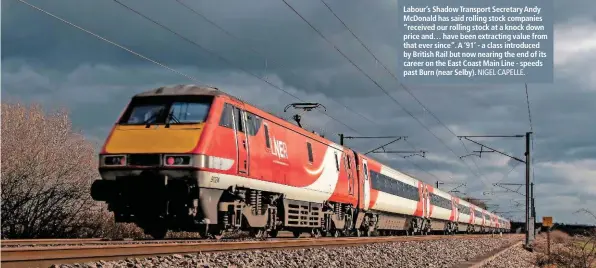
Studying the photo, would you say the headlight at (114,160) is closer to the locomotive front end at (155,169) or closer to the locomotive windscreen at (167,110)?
the locomotive front end at (155,169)

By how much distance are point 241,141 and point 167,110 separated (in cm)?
182

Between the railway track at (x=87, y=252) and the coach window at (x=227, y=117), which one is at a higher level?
the coach window at (x=227, y=117)

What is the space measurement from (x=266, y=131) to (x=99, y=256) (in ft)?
25.9

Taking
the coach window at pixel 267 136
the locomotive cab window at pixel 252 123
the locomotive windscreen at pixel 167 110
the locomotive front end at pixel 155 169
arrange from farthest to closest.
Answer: the coach window at pixel 267 136 → the locomotive cab window at pixel 252 123 → the locomotive windscreen at pixel 167 110 → the locomotive front end at pixel 155 169

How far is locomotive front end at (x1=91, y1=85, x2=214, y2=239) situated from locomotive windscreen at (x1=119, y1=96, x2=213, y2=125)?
0.07ft

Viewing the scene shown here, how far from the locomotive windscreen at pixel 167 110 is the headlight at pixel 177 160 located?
982 mm

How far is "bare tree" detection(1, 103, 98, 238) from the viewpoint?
19.3m

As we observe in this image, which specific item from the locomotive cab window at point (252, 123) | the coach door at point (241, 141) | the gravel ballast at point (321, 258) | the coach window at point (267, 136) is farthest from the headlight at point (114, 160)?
the coach window at point (267, 136)

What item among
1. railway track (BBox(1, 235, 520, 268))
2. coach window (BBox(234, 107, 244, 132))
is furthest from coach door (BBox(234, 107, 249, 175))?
railway track (BBox(1, 235, 520, 268))

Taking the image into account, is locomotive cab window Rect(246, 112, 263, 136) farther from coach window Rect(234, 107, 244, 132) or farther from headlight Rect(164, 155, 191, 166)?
headlight Rect(164, 155, 191, 166)

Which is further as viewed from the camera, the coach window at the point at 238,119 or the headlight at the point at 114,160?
the coach window at the point at 238,119

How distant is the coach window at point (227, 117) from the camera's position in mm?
14745

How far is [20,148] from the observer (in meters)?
23.9

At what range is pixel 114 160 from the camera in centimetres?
1398
